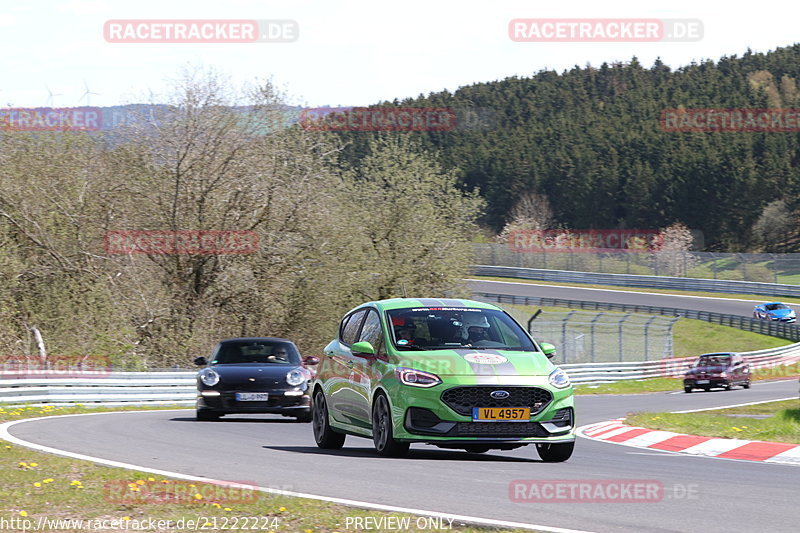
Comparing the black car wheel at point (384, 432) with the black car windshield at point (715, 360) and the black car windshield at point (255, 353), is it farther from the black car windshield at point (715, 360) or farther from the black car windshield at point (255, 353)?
the black car windshield at point (715, 360)

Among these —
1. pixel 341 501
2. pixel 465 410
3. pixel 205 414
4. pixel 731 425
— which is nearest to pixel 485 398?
pixel 465 410

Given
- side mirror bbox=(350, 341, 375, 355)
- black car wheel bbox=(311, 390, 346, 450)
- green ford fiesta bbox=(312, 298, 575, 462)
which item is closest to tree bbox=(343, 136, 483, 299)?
black car wheel bbox=(311, 390, 346, 450)

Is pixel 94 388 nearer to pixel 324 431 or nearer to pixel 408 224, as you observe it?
pixel 324 431

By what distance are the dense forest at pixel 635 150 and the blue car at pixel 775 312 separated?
5226 cm

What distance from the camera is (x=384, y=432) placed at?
437 inches

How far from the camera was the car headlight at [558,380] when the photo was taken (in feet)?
36.1

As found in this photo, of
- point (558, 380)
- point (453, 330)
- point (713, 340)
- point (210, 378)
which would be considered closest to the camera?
point (558, 380)

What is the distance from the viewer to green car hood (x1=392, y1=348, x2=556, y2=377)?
35.4 ft

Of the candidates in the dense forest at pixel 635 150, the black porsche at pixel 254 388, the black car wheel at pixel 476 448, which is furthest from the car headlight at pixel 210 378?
the dense forest at pixel 635 150

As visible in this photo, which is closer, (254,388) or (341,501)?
(341,501)

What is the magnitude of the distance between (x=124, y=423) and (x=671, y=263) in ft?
213

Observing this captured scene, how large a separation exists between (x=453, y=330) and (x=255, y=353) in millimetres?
7438

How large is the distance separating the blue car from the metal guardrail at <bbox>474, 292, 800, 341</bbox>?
2214mm

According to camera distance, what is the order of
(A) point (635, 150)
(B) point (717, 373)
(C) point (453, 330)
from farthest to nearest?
1. (A) point (635, 150)
2. (B) point (717, 373)
3. (C) point (453, 330)
